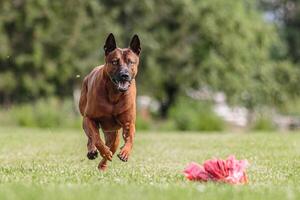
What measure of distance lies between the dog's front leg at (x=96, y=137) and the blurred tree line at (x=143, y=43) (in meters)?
26.4

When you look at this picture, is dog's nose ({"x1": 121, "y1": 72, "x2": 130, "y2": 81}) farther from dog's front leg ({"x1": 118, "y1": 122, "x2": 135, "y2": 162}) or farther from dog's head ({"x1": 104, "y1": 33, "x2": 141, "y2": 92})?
dog's front leg ({"x1": 118, "y1": 122, "x2": 135, "y2": 162})

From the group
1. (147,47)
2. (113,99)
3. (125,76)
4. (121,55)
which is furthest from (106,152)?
(147,47)

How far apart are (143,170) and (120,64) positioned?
159 centimetres

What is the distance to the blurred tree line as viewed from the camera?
36.2m

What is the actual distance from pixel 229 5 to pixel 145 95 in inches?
→ 225

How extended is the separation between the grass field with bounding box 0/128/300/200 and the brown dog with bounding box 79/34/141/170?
0.37m

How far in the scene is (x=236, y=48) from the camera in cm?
3684

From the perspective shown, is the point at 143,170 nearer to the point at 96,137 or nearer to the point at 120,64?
the point at 96,137

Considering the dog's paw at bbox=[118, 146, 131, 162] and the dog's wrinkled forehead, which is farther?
the dog's wrinkled forehead

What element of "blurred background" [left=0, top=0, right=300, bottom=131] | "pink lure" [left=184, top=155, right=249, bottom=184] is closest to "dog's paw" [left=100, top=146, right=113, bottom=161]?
"pink lure" [left=184, top=155, right=249, bottom=184]

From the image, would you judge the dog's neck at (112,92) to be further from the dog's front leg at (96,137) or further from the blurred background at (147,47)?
the blurred background at (147,47)

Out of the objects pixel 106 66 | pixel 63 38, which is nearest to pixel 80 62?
pixel 63 38

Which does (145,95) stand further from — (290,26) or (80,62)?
(290,26)

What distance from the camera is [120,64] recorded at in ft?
30.4
